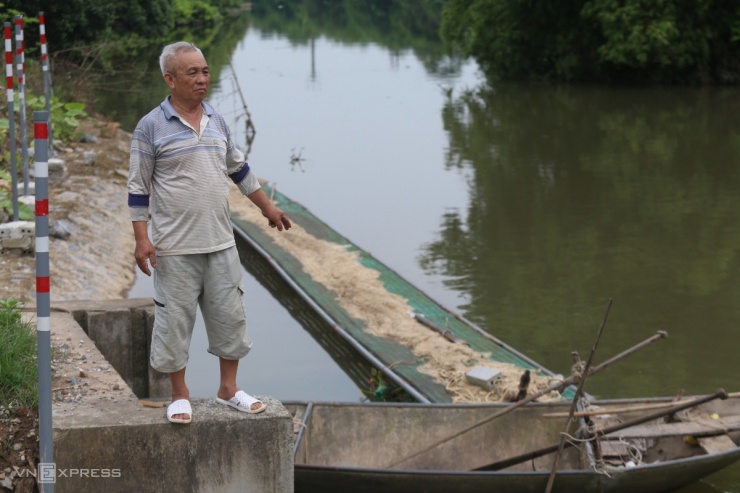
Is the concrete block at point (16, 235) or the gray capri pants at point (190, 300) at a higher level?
the gray capri pants at point (190, 300)

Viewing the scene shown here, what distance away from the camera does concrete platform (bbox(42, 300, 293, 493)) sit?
448 centimetres

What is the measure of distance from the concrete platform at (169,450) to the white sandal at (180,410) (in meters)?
0.04

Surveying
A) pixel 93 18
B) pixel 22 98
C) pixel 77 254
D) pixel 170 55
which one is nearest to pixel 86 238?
pixel 77 254

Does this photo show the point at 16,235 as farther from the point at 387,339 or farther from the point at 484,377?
the point at 484,377

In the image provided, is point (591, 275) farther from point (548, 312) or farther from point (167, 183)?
point (167, 183)

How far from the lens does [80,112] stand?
630 inches

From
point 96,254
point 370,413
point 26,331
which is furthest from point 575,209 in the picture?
point 26,331

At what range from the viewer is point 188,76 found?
14.6 ft

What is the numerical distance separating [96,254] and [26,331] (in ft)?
18.8

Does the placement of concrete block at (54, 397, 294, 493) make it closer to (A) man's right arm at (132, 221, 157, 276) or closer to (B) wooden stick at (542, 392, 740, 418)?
(A) man's right arm at (132, 221, 157, 276)

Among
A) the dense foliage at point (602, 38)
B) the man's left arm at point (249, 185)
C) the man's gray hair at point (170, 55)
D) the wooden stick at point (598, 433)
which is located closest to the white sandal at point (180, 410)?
the man's left arm at point (249, 185)

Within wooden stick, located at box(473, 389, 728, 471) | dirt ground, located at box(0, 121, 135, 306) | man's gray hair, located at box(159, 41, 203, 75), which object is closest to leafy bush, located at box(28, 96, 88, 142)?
dirt ground, located at box(0, 121, 135, 306)

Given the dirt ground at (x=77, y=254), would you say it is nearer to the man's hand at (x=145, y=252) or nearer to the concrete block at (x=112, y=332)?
the concrete block at (x=112, y=332)

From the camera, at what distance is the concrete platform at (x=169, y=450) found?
4480 mm
